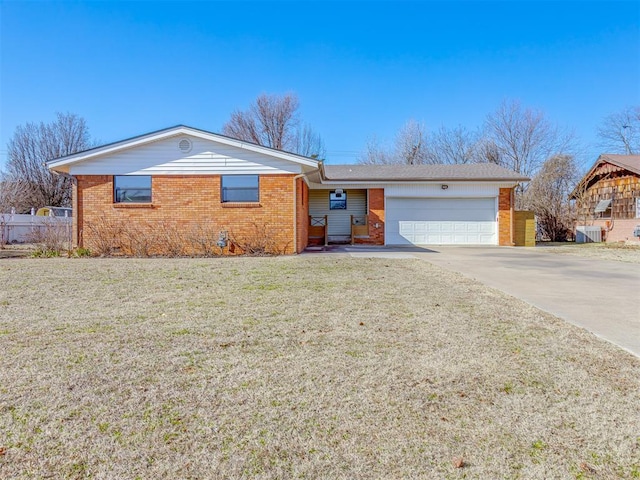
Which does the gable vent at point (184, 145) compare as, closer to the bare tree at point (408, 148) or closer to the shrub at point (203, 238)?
the shrub at point (203, 238)

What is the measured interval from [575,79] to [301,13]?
664 inches

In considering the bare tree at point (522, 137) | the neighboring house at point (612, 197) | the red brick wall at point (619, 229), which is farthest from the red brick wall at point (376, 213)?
the bare tree at point (522, 137)

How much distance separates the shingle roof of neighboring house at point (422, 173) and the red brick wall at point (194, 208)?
3.75 m

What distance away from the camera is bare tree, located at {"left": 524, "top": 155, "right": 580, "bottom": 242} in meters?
21.3

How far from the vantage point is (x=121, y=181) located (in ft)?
41.1

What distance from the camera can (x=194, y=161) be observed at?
12.3 meters

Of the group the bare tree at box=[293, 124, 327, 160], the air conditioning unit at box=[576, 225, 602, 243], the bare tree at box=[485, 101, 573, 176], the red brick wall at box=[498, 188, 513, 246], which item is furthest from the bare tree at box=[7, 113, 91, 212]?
the air conditioning unit at box=[576, 225, 602, 243]

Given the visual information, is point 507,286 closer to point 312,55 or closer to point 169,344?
point 169,344

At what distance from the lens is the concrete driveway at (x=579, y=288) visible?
4195 millimetres

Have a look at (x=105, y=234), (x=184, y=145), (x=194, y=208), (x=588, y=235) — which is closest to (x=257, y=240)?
(x=194, y=208)

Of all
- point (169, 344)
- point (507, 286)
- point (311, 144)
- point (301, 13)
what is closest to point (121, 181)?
point (301, 13)

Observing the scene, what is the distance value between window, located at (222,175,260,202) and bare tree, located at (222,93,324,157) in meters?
22.0

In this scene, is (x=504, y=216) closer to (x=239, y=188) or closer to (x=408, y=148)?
(x=239, y=188)

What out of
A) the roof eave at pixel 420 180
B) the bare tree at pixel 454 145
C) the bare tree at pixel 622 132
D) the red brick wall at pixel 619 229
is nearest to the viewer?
the roof eave at pixel 420 180
